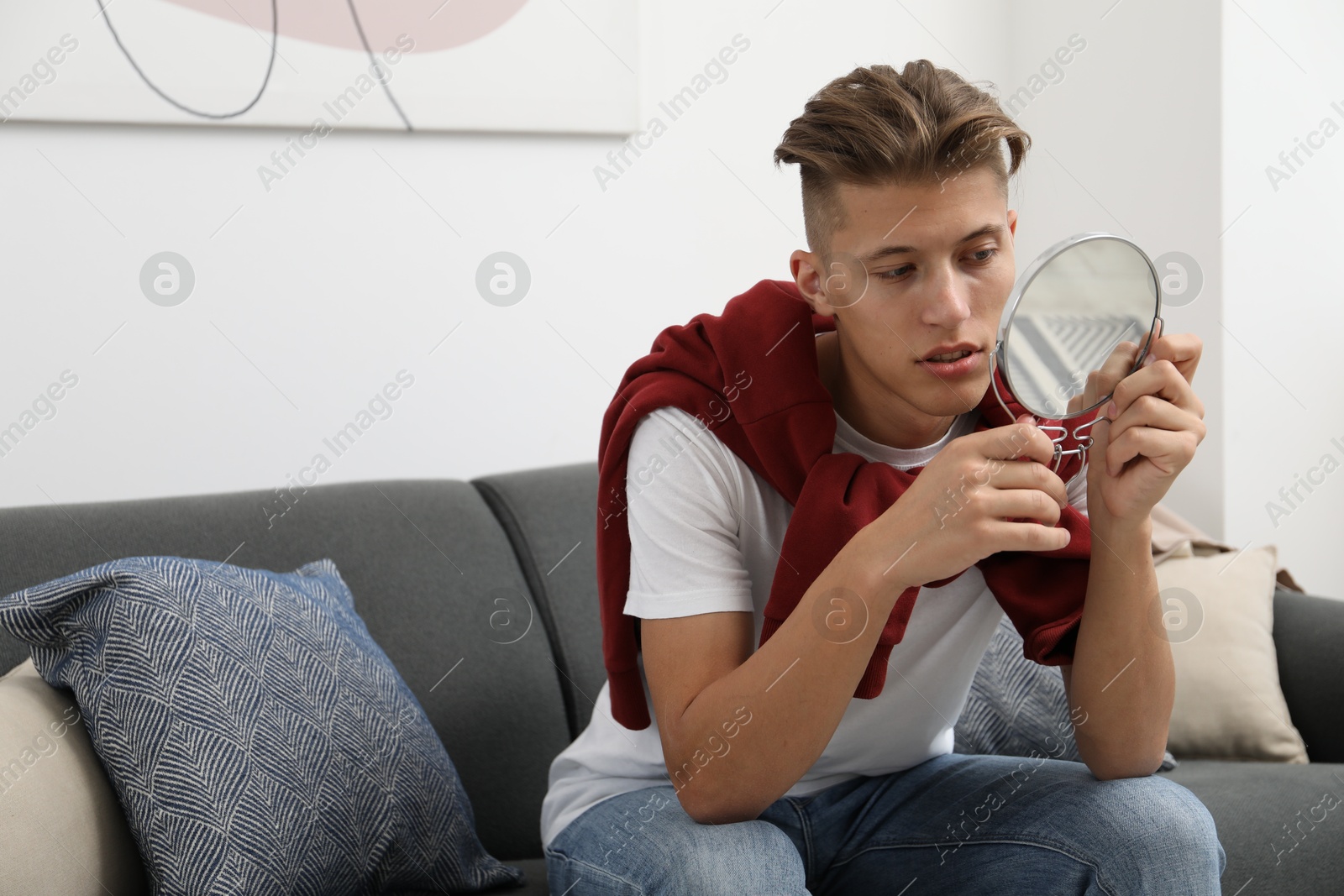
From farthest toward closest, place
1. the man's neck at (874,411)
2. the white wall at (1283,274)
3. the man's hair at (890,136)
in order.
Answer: the white wall at (1283,274) < the man's neck at (874,411) < the man's hair at (890,136)

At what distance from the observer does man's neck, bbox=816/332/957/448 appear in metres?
1.33

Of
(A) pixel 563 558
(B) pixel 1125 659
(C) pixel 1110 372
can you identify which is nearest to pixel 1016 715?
(B) pixel 1125 659

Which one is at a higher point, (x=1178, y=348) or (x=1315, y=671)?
(x=1178, y=348)

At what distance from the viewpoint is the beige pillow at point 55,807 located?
111 centimetres

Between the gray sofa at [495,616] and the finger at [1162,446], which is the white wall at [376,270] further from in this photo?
the finger at [1162,446]

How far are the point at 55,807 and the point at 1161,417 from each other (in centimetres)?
119

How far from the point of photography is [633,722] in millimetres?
1280

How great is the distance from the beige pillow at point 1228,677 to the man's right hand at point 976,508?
1022 mm

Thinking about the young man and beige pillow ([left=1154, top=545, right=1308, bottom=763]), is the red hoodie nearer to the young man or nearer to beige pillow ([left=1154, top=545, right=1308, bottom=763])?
the young man

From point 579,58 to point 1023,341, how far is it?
4.72 feet

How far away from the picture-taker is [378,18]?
1.99 m

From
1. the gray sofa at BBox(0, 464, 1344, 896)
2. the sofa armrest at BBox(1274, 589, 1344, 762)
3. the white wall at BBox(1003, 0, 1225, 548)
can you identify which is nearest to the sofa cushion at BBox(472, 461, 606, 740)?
the gray sofa at BBox(0, 464, 1344, 896)

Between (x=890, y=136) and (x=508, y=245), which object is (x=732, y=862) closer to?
(x=890, y=136)

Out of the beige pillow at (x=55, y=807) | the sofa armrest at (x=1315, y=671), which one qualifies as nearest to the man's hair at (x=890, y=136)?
the beige pillow at (x=55, y=807)
